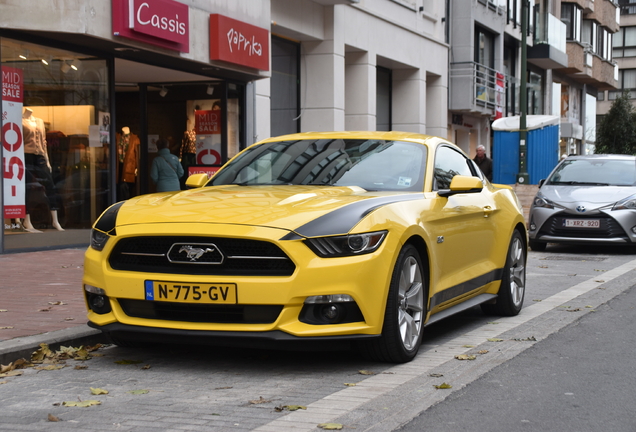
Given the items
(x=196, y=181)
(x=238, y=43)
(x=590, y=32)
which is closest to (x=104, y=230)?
(x=196, y=181)

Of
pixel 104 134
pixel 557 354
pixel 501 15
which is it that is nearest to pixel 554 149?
pixel 501 15

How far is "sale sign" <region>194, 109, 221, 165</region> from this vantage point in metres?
18.6

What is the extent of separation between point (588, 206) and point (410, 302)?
951cm

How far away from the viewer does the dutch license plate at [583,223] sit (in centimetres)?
1448

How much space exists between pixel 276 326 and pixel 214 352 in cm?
107

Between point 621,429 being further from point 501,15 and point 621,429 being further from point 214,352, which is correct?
point 501,15

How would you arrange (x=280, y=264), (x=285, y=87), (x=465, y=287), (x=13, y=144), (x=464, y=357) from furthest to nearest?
1. (x=285, y=87)
2. (x=13, y=144)
3. (x=465, y=287)
4. (x=464, y=357)
5. (x=280, y=264)

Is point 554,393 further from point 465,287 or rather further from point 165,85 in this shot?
point 165,85

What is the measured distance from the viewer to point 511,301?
26.0ft

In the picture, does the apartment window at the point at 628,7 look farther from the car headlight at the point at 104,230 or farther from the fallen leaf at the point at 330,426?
the fallen leaf at the point at 330,426

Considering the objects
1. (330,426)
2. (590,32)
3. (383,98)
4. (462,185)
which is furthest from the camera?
(590,32)

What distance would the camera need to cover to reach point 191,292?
522 cm

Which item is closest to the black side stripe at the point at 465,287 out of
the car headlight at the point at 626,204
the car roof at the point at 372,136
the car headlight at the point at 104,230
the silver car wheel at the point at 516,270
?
the silver car wheel at the point at 516,270

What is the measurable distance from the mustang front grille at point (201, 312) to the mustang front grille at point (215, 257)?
189mm
